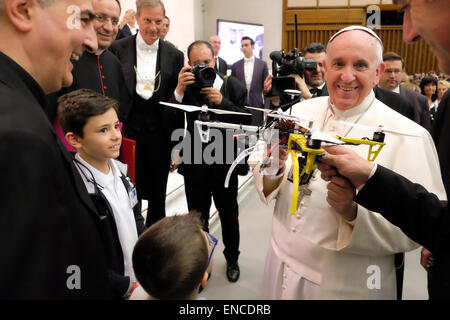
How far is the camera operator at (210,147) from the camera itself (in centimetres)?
224

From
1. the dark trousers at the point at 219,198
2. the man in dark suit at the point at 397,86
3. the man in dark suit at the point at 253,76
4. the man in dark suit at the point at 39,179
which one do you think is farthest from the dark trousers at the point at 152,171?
the man in dark suit at the point at 253,76

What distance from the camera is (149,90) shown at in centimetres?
255

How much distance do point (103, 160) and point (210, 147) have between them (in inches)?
44.0

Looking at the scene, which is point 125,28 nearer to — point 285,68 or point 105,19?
point 105,19

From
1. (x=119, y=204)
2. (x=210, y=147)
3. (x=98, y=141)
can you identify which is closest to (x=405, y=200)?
(x=119, y=204)

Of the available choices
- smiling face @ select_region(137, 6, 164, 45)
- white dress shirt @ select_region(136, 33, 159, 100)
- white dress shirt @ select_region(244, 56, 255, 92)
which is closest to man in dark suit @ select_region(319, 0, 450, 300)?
white dress shirt @ select_region(136, 33, 159, 100)

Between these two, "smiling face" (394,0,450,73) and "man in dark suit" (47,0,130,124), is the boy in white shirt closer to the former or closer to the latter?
"man in dark suit" (47,0,130,124)

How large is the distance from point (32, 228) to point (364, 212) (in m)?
1.06

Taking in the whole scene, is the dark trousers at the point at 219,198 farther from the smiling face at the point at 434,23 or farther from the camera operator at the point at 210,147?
the smiling face at the point at 434,23

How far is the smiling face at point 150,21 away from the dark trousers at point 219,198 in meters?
1.15

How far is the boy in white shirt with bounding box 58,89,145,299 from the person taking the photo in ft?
4.57

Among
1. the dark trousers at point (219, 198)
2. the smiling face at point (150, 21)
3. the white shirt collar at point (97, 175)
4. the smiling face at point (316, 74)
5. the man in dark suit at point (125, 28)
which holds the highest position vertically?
the man in dark suit at point (125, 28)

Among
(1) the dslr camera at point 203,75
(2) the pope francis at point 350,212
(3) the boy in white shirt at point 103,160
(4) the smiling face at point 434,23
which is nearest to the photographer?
(4) the smiling face at point 434,23

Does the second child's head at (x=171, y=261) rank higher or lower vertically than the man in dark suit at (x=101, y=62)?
lower
